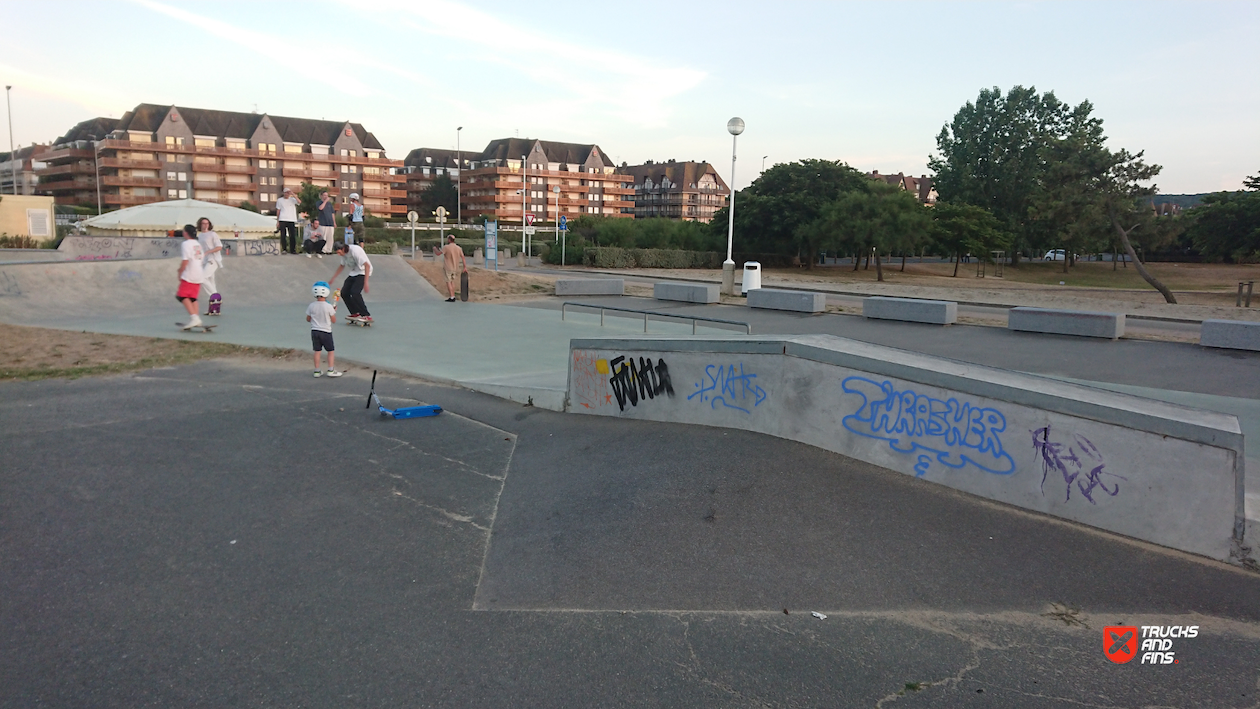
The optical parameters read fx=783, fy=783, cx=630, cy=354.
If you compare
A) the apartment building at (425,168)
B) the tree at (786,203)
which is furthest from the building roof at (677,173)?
the tree at (786,203)

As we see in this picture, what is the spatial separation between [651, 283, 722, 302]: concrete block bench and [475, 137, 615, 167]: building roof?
4126 inches

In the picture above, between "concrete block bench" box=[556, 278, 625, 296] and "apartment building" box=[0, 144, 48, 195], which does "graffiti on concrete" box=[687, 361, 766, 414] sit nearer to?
"concrete block bench" box=[556, 278, 625, 296]

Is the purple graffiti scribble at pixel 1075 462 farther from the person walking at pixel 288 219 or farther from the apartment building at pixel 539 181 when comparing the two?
the apartment building at pixel 539 181

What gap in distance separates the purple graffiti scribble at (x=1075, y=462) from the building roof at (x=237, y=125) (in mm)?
113287

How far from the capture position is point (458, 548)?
17.8ft

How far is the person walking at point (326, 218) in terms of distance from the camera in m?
20.4

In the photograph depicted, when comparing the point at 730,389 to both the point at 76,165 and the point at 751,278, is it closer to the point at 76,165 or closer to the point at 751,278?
the point at 751,278

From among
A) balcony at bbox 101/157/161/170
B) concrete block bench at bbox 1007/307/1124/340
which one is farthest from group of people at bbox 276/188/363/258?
balcony at bbox 101/157/161/170

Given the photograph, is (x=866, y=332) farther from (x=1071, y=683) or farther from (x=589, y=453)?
(x=1071, y=683)

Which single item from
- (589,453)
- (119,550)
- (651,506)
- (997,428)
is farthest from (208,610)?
(997,428)

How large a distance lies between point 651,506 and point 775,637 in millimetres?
2002

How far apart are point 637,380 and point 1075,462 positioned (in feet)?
14.4

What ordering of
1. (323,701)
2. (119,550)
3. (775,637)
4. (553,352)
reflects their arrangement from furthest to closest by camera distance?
(553,352) → (119,550) → (775,637) → (323,701)

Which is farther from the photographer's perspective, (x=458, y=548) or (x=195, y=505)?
(x=195, y=505)
